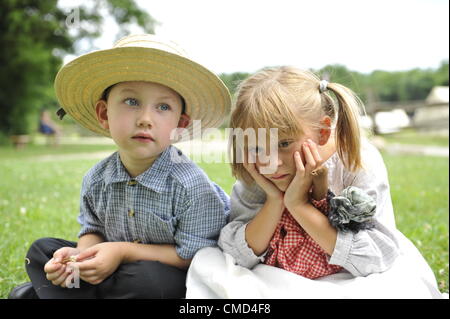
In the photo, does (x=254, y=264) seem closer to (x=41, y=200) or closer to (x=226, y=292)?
(x=226, y=292)

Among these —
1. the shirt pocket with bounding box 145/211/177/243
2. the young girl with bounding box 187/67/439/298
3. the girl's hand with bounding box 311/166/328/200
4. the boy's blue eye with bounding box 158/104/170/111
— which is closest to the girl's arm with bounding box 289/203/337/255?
the young girl with bounding box 187/67/439/298

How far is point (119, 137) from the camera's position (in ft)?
6.28

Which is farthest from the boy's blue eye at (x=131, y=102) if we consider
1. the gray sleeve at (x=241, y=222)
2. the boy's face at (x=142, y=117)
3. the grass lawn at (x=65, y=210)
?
the grass lawn at (x=65, y=210)

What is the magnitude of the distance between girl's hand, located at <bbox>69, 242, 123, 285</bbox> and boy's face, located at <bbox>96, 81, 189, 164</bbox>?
1.32ft

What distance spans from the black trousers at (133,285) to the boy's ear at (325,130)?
81cm

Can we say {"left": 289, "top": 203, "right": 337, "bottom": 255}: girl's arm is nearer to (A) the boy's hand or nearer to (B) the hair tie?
(B) the hair tie

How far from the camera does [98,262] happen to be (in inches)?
72.4

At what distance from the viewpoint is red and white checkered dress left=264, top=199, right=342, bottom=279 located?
5.94ft

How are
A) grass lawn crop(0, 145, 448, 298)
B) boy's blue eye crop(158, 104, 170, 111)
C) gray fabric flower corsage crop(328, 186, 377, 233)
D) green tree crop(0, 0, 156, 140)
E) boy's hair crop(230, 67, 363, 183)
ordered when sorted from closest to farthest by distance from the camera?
1. gray fabric flower corsage crop(328, 186, 377, 233)
2. boy's hair crop(230, 67, 363, 183)
3. boy's blue eye crop(158, 104, 170, 111)
4. grass lawn crop(0, 145, 448, 298)
5. green tree crop(0, 0, 156, 140)

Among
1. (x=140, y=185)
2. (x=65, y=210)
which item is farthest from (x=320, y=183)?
(x=65, y=210)

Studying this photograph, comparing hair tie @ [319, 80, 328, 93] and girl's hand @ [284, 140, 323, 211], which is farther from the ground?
hair tie @ [319, 80, 328, 93]

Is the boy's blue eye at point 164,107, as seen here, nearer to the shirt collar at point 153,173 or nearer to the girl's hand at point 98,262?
the shirt collar at point 153,173

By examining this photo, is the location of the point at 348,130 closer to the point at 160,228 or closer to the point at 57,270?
the point at 160,228

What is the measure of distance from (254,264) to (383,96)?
3410 centimetres
